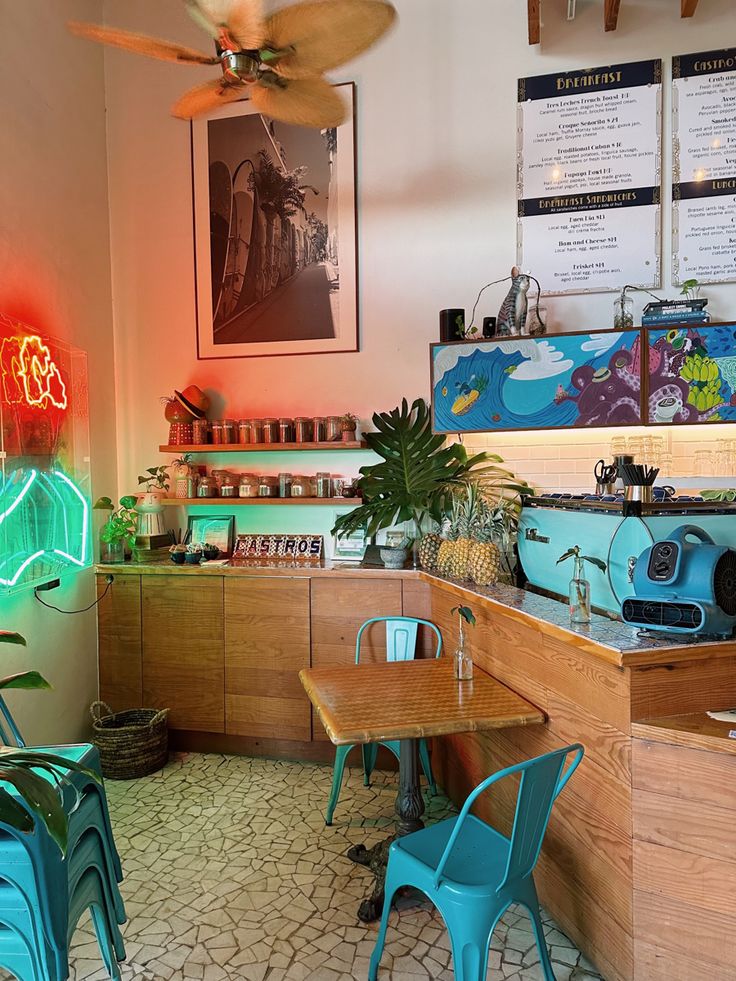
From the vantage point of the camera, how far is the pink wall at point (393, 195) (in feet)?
12.3

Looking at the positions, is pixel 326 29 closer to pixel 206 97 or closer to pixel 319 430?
pixel 206 97

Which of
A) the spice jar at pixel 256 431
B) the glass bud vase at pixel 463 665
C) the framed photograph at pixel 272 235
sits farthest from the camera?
the framed photograph at pixel 272 235

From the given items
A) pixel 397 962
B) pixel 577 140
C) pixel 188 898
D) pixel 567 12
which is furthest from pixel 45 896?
pixel 567 12

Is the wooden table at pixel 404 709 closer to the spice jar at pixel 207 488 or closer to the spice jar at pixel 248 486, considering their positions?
the spice jar at pixel 248 486

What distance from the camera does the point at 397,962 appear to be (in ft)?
6.97

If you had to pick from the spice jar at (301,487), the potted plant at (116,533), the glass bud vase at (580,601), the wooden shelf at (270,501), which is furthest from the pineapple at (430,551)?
the potted plant at (116,533)

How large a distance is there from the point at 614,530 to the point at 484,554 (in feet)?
2.65

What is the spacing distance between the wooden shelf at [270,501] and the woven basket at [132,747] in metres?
1.22

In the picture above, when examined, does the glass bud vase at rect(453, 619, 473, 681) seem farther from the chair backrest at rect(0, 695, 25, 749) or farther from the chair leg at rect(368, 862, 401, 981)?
the chair backrest at rect(0, 695, 25, 749)

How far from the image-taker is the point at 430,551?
3.48 metres

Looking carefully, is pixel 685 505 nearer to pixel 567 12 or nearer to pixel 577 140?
pixel 577 140

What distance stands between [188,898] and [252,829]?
0.50 meters

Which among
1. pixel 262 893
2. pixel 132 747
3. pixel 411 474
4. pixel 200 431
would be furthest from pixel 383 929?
pixel 200 431

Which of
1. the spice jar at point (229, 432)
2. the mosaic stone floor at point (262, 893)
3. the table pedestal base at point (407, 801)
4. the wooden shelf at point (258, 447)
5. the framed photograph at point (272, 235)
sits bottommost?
the mosaic stone floor at point (262, 893)
